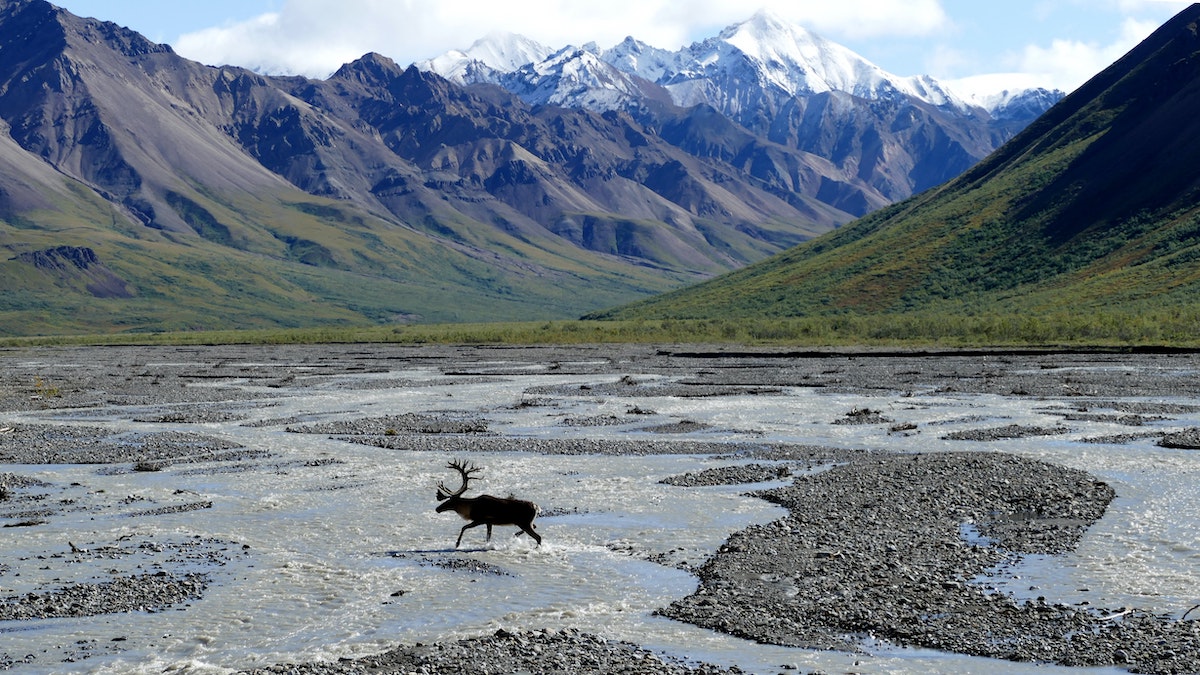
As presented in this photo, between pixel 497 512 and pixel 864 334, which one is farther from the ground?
pixel 864 334

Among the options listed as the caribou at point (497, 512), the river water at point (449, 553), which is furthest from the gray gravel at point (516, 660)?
the caribou at point (497, 512)

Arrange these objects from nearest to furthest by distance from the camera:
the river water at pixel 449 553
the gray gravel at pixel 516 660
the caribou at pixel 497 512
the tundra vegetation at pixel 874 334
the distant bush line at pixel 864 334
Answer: the gray gravel at pixel 516 660, the river water at pixel 449 553, the caribou at pixel 497 512, the tundra vegetation at pixel 874 334, the distant bush line at pixel 864 334

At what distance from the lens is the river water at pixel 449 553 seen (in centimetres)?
1797

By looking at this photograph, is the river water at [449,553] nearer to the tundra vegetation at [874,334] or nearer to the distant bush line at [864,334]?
the distant bush line at [864,334]

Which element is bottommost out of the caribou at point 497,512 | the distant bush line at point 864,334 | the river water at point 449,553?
the river water at point 449,553

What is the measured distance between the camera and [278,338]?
178375mm

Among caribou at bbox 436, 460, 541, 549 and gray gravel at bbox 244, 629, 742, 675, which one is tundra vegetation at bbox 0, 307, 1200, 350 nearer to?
caribou at bbox 436, 460, 541, 549

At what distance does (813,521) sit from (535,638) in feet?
34.6

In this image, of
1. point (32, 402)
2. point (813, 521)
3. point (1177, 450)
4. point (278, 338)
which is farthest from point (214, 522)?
point (278, 338)

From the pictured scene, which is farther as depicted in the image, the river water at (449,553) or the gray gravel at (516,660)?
the river water at (449,553)

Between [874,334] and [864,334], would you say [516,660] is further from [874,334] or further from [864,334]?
[864,334]

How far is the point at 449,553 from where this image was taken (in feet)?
80.4

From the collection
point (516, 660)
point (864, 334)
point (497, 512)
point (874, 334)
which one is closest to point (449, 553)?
point (497, 512)

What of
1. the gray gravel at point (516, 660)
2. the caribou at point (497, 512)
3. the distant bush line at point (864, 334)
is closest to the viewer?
the gray gravel at point (516, 660)
